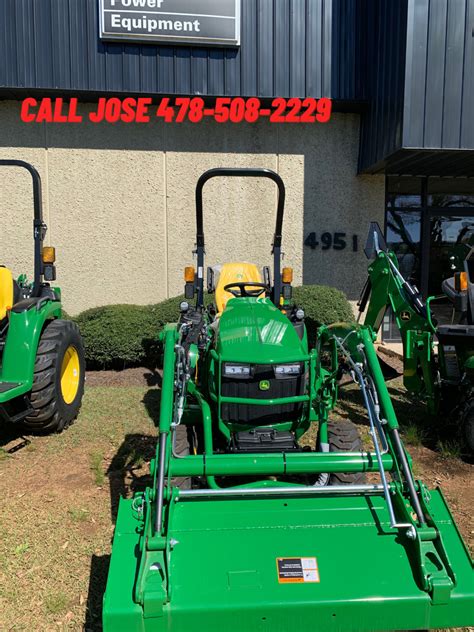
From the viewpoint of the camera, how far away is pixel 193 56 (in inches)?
292

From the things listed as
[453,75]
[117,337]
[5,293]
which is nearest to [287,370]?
[5,293]

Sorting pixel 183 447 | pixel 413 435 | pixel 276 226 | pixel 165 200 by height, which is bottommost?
pixel 413 435

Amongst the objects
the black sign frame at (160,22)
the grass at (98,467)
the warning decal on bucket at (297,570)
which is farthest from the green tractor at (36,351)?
the black sign frame at (160,22)

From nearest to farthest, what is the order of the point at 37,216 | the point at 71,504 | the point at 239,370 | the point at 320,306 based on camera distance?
the point at 239,370 → the point at 71,504 → the point at 37,216 → the point at 320,306

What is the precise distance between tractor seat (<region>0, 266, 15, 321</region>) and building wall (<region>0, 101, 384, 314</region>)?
11.7 feet

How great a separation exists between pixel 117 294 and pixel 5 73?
11.2ft

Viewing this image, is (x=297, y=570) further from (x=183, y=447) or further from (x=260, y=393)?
(x=183, y=447)

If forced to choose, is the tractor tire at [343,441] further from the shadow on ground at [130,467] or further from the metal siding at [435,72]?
the metal siding at [435,72]

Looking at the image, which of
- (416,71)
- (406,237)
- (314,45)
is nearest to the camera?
(416,71)

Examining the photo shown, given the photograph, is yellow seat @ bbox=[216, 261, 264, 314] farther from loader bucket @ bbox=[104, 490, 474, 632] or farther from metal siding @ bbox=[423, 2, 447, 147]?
loader bucket @ bbox=[104, 490, 474, 632]

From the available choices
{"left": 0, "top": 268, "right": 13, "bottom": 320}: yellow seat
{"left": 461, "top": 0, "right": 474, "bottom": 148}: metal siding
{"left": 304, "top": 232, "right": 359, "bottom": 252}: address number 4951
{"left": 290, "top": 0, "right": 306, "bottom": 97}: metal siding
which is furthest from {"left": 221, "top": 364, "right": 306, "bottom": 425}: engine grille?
{"left": 290, "top": 0, "right": 306, "bottom": 97}: metal siding

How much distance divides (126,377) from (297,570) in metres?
4.88

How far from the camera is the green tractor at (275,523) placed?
194cm

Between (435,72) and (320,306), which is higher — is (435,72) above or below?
above
